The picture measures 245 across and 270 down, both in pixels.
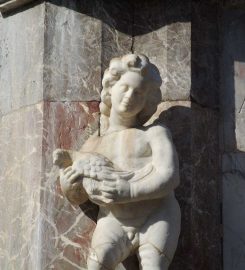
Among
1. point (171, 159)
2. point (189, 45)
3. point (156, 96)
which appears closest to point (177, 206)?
point (171, 159)

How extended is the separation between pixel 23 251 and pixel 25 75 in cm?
98

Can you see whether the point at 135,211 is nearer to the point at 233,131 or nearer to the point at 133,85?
the point at 133,85

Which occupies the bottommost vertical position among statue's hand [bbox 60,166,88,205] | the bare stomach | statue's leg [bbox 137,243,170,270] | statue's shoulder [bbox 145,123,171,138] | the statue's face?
statue's leg [bbox 137,243,170,270]

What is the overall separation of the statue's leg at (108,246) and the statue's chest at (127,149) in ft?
1.00

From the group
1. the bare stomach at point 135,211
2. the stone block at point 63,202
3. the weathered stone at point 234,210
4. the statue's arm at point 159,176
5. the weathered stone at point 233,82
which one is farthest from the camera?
the weathered stone at point 233,82

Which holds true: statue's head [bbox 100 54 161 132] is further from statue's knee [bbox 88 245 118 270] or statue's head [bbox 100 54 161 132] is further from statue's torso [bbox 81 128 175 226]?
statue's knee [bbox 88 245 118 270]

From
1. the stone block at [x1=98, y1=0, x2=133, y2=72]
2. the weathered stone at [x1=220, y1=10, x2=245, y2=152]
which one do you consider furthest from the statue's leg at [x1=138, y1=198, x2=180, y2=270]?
the stone block at [x1=98, y1=0, x2=133, y2=72]

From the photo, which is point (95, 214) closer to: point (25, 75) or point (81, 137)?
point (81, 137)

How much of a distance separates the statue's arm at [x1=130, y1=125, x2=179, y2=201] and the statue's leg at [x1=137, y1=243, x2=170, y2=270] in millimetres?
254

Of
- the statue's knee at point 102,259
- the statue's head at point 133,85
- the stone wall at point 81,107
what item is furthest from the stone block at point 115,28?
the statue's knee at point 102,259

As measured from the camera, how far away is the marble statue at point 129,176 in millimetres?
4773

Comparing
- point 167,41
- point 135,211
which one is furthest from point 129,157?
point 167,41

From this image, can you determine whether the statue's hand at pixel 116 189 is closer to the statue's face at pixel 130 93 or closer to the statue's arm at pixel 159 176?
the statue's arm at pixel 159 176

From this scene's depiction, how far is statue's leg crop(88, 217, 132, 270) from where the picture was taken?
4.76 metres
